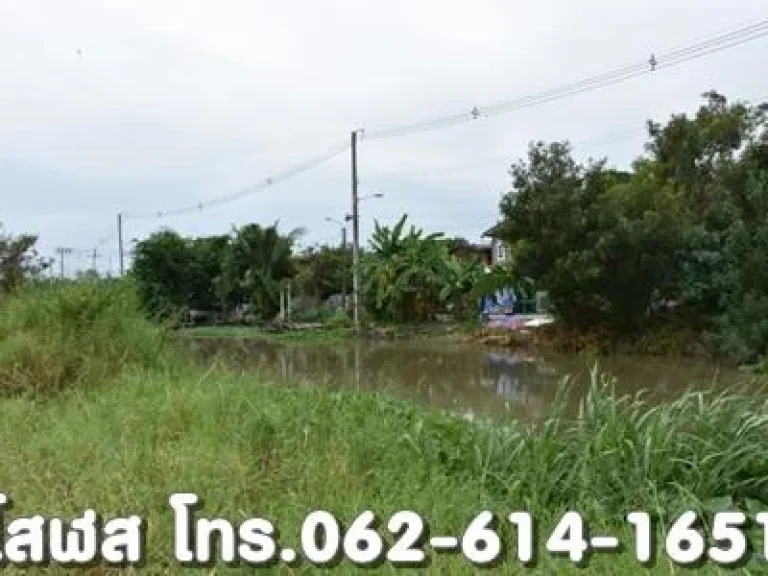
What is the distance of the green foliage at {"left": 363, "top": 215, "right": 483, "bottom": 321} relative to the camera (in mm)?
28953

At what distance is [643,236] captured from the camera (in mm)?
19391

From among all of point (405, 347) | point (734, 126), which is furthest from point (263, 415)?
point (734, 126)

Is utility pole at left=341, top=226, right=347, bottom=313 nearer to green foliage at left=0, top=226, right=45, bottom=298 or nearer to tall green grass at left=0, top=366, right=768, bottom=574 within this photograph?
green foliage at left=0, top=226, right=45, bottom=298

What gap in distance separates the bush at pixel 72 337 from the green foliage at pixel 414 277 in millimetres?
21179

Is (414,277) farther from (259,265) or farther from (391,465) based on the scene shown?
(391,465)

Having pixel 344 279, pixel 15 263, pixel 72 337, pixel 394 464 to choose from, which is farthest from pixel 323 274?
pixel 394 464

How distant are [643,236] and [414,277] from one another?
10.8m

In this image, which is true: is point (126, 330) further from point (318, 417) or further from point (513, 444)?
point (513, 444)

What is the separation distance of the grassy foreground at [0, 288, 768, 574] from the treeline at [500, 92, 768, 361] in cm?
1441

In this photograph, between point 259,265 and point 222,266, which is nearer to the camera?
point 259,265

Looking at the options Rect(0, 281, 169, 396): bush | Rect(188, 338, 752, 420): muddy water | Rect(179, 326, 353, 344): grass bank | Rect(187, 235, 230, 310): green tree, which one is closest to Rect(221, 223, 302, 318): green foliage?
Rect(187, 235, 230, 310): green tree

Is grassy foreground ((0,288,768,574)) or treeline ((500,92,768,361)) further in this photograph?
treeline ((500,92,768,361))

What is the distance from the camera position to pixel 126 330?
7387 millimetres

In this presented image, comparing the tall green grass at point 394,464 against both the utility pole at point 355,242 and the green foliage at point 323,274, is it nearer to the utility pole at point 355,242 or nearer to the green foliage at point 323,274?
the utility pole at point 355,242
